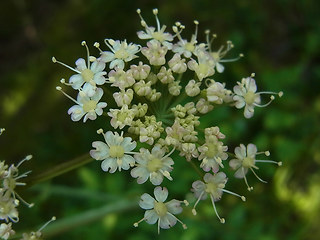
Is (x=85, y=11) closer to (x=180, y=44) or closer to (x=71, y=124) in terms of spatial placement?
(x=71, y=124)

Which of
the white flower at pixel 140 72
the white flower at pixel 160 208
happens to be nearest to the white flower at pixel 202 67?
the white flower at pixel 140 72

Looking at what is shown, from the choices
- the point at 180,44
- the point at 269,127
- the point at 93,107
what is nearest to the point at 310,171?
the point at 269,127

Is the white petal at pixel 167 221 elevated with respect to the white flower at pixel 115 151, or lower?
lower

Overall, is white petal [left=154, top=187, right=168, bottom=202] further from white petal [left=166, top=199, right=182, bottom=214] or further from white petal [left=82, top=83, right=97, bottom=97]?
white petal [left=82, top=83, right=97, bottom=97]

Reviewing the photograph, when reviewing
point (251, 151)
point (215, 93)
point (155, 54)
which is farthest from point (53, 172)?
point (251, 151)

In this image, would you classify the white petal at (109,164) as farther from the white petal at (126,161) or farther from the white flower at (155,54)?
the white flower at (155,54)

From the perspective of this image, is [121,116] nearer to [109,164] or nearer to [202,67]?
[109,164]

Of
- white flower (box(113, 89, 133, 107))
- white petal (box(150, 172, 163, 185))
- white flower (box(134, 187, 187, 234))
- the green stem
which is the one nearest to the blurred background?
the green stem
